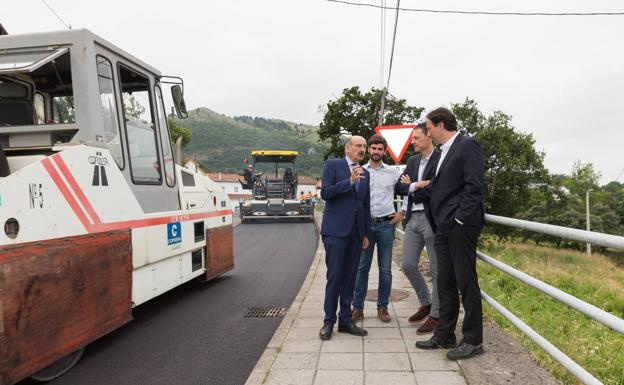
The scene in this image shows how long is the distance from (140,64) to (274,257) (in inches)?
234

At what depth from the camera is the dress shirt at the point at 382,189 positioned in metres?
4.70

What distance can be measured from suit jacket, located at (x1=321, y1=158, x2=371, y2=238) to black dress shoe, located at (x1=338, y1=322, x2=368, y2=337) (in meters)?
0.85

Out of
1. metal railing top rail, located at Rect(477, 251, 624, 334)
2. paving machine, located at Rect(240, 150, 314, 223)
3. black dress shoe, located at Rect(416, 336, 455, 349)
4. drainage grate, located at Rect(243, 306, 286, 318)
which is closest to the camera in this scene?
metal railing top rail, located at Rect(477, 251, 624, 334)

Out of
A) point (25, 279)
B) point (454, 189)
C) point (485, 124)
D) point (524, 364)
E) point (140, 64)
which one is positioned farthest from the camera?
point (485, 124)

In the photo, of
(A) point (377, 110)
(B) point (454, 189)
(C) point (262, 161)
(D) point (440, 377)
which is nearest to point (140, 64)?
Answer: (B) point (454, 189)

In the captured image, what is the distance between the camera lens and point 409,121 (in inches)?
1179

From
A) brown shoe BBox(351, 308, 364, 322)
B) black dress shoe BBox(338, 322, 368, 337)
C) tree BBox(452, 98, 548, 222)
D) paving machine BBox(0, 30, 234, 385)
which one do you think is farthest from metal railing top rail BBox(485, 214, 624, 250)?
tree BBox(452, 98, 548, 222)

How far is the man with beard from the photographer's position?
4684mm

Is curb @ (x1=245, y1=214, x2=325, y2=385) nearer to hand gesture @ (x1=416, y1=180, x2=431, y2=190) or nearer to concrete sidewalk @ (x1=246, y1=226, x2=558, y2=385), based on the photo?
concrete sidewalk @ (x1=246, y1=226, x2=558, y2=385)

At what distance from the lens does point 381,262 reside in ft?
15.8

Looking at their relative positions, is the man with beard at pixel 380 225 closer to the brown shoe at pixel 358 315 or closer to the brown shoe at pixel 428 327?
the brown shoe at pixel 358 315

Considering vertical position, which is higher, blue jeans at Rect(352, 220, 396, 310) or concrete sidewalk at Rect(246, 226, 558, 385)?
blue jeans at Rect(352, 220, 396, 310)

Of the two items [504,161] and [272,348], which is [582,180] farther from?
[272,348]

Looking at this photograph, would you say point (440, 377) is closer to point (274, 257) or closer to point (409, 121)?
point (274, 257)
